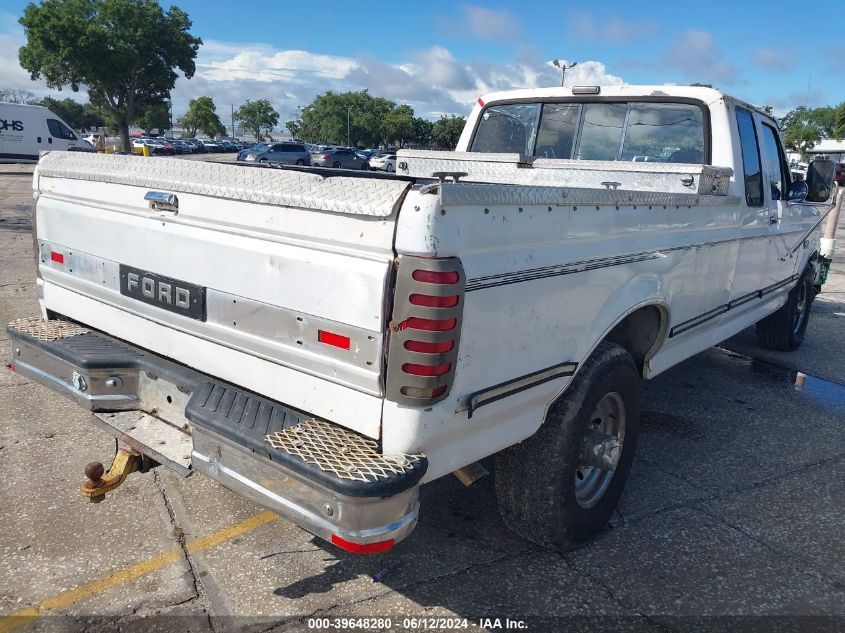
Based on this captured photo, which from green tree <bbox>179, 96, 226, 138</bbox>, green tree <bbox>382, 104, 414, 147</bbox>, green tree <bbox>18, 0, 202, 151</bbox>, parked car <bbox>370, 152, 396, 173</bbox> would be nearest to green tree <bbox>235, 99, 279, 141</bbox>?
green tree <bbox>179, 96, 226, 138</bbox>

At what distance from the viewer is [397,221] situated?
2.06 m

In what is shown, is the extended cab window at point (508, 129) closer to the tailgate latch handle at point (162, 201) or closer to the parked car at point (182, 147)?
the tailgate latch handle at point (162, 201)

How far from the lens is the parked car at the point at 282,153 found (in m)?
38.2

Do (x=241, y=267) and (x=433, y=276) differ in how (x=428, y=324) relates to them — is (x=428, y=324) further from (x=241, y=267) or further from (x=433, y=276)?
(x=241, y=267)

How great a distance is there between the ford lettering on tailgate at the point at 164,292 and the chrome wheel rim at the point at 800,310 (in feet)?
19.7

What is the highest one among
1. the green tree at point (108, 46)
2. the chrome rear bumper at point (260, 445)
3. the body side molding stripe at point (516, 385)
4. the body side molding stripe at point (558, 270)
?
the green tree at point (108, 46)

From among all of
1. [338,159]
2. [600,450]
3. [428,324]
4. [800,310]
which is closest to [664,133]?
[600,450]

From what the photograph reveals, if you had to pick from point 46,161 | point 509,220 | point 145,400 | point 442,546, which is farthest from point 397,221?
point 46,161

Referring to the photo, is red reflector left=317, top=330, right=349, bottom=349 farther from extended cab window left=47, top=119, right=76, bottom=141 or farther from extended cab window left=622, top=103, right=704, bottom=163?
extended cab window left=47, top=119, right=76, bottom=141

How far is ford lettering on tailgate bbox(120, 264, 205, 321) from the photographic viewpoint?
2695mm

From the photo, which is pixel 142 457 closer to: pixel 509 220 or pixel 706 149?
pixel 509 220

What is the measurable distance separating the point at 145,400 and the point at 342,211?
1398 mm

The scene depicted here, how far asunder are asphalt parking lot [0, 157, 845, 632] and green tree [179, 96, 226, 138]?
108520mm

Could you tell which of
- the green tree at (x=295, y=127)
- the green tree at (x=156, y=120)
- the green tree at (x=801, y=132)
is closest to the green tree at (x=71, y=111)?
the green tree at (x=156, y=120)
